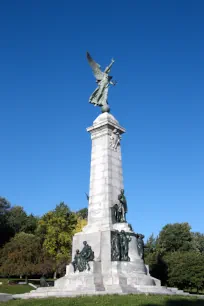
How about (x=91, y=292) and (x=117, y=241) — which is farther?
(x=117, y=241)

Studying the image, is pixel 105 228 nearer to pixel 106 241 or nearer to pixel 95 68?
pixel 106 241

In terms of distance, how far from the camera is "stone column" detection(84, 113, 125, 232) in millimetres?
21438

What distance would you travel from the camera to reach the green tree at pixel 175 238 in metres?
51.4

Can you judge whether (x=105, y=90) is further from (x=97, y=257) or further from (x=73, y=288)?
(x=73, y=288)

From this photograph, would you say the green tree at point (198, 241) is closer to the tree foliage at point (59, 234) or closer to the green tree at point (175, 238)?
the green tree at point (175, 238)

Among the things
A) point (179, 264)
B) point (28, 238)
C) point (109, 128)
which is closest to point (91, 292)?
point (109, 128)

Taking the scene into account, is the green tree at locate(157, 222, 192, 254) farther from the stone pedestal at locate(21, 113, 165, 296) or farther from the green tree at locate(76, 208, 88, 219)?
the stone pedestal at locate(21, 113, 165, 296)

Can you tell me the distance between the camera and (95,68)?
2647cm

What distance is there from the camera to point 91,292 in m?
16.7

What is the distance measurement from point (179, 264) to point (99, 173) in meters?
17.2

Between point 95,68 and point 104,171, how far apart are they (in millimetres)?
8739

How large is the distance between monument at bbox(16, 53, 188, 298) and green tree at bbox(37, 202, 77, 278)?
21939mm

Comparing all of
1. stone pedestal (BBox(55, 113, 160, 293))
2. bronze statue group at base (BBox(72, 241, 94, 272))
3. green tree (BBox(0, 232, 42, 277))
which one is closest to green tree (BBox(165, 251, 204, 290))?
stone pedestal (BBox(55, 113, 160, 293))

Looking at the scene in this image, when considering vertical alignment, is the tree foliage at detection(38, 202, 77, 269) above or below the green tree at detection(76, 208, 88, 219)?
below
